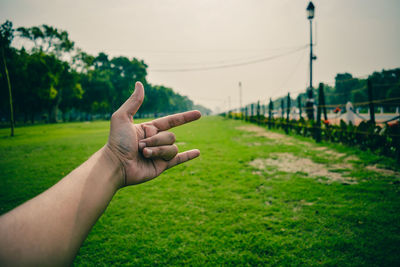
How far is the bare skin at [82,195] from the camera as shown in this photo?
76cm

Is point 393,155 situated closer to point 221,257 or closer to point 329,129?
point 329,129

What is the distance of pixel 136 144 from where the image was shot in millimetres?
1370

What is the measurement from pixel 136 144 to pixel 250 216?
2558mm

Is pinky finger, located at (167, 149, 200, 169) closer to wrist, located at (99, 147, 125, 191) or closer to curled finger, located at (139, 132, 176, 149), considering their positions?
curled finger, located at (139, 132, 176, 149)

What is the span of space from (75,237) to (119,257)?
6.20 feet

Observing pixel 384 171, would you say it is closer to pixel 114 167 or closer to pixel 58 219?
pixel 114 167

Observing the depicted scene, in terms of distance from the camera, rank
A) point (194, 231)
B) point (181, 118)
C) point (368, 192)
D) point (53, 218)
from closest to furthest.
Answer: point (53, 218)
point (181, 118)
point (194, 231)
point (368, 192)

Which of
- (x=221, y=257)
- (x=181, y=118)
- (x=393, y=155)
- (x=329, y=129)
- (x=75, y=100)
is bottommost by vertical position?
(x=221, y=257)

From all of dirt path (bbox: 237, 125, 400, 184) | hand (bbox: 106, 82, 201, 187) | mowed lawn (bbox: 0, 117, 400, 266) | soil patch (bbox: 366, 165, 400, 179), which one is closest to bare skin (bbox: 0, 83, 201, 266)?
hand (bbox: 106, 82, 201, 187)

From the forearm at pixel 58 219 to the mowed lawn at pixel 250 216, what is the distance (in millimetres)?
1725

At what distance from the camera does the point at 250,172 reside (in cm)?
539

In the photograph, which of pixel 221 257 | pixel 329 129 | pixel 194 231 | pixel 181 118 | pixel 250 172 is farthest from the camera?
pixel 329 129

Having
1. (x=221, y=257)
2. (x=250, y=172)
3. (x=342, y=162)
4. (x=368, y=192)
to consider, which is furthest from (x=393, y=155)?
(x=221, y=257)

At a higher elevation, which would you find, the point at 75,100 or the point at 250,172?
the point at 75,100
